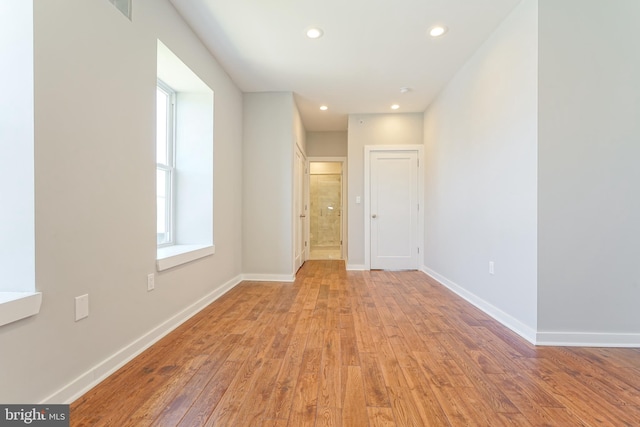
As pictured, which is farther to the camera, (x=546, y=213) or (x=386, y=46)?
(x=386, y=46)

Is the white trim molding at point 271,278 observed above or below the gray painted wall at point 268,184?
below

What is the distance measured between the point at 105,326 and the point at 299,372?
43.7 inches

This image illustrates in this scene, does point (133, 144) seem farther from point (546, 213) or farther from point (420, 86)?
point (420, 86)

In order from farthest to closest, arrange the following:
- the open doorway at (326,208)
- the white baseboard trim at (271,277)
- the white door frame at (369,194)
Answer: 1. the open doorway at (326,208)
2. the white door frame at (369,194)
3. the white baseboard trim at (271,277)

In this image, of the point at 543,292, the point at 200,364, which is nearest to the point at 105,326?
the point at 200,364

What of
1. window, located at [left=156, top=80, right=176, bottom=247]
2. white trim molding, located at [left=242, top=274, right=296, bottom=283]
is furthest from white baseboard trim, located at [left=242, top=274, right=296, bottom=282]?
window, located at [left=156, top=80, right=176, bottom=247]

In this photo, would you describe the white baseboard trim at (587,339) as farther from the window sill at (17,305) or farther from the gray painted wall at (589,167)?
the window sill at (17,305)

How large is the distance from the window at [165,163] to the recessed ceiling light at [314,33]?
1443 millimetres

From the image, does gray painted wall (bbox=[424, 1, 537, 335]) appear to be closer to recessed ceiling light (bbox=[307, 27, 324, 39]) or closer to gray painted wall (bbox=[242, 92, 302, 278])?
recessed ceiling light (bbox=[307, 27, 324, 39])

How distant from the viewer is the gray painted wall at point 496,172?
2098 millimetres

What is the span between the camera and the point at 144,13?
76.0 inches

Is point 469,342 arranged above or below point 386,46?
below

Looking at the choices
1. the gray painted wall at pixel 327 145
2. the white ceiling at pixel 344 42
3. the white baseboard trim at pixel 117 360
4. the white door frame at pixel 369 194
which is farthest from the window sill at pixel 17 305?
the gray painted wall at pixel 327 145

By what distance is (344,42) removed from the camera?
273 cm
